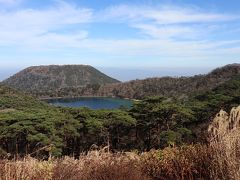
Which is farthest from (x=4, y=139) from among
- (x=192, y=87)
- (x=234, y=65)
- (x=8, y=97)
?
(x=234, y=65)

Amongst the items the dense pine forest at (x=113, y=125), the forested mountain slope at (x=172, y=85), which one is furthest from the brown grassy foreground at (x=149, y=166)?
the forested mountain slope at (x=172, y=85)

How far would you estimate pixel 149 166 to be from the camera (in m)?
5.08

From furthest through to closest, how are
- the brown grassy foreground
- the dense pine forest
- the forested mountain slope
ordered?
1. the forested mountain slope
2. the dense pine forest
3. the brown grassy foreground

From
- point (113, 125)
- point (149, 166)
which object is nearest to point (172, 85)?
point (113, 125)

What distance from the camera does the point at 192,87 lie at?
379 feet

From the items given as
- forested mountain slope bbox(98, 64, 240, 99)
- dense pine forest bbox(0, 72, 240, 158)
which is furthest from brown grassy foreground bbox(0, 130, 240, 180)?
forested mountain slope bbox(98, 64, 240, 99)

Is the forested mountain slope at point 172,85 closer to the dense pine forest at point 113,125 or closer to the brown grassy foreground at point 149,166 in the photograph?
the dense pine forest at point 113,125

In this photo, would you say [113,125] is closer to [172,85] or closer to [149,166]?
[149,166]

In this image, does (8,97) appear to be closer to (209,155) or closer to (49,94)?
(49,94)

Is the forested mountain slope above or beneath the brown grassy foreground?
beneath

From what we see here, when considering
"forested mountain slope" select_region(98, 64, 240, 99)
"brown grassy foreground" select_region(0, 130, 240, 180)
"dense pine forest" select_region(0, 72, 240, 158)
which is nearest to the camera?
"brown grassy foreground" select_region(0, 130, 240, 180)

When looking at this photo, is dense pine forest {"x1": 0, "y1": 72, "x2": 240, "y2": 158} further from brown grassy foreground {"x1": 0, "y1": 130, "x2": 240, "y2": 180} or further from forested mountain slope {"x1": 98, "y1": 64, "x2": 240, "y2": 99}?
forested mountain slope {"x1": 98, "y1": 64, "x2": 240, "y2": 99}

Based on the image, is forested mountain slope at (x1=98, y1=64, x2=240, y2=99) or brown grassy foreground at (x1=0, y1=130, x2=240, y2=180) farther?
forested mountain slope at (x1=98, y1=64, x2=240, y2=99)

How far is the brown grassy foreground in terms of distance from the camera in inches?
155
